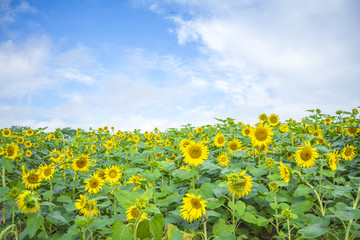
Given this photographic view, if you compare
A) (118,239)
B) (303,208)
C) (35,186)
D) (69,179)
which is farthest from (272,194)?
(69,179)

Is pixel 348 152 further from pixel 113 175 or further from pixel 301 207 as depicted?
pixel 113 175

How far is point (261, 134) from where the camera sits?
3414 mm

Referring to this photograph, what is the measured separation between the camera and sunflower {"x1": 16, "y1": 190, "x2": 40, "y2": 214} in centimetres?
230

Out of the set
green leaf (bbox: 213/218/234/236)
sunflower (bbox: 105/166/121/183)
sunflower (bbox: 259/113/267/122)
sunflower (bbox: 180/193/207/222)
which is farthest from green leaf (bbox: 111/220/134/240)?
sunflower (bbox: 259/113/267/122)

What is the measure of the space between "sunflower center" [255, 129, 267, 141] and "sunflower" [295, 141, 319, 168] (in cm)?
47

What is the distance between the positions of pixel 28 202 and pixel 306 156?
319cm

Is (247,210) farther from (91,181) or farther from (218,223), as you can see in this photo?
(91,181)

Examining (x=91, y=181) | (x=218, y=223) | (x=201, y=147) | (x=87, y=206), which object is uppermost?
(x=201, y=147)

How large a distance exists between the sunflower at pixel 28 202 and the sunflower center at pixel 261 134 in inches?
108

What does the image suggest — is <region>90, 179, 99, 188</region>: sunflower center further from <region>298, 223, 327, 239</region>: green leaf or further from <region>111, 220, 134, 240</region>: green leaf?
<region>298, 223, 327, 239</region>: green leaf

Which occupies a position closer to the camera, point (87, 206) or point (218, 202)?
point (218, 202)

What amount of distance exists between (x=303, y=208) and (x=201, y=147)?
127 centimetres

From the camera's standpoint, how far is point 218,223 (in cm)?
255

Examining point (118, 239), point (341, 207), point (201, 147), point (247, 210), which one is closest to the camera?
point (118, 239)
